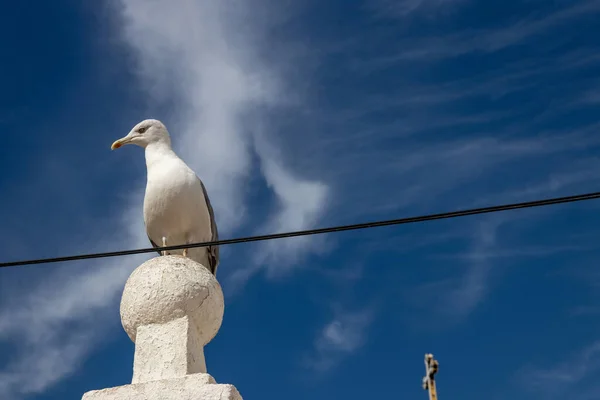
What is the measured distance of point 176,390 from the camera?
7793 millimetres

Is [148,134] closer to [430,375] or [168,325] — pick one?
[168,325]

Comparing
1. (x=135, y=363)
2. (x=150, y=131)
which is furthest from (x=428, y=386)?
(x=150, y=131)

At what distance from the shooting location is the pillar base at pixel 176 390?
7680mm

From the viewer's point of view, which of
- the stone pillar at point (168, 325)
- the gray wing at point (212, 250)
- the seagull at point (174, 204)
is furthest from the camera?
the gray wing at point (212, 250)

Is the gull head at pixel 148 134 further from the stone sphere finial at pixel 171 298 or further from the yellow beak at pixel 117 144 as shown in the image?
the stone sphere finial at pixel 171 298

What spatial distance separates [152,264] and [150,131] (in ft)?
7.96

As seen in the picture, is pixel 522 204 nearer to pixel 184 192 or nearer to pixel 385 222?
pixel 385 222

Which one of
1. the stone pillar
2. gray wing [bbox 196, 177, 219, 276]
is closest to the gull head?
gray wing [bbox 196, 177, 219, 276]

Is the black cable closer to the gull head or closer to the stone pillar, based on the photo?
the stone pillar

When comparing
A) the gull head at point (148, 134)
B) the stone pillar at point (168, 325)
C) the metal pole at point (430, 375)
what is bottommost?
the metal pole at point (430, 375)

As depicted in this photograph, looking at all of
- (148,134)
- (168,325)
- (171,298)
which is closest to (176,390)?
(168,325)

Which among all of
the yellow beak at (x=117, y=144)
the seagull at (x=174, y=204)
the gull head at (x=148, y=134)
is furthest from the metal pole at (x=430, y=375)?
the yellow beak at (x=117, y=144)

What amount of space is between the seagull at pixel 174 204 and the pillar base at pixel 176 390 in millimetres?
2102

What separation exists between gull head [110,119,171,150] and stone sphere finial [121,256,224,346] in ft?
7.36
